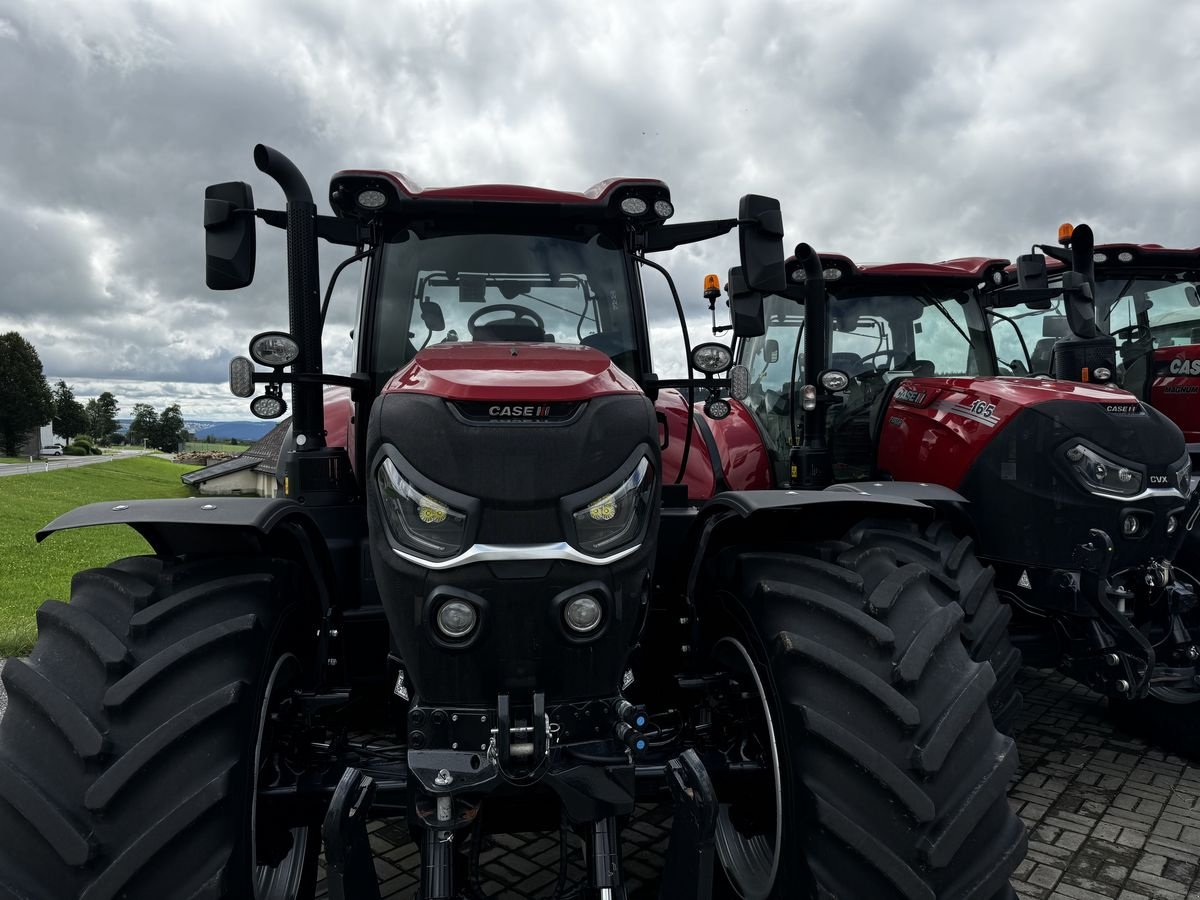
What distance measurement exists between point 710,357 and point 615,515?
1392 mm

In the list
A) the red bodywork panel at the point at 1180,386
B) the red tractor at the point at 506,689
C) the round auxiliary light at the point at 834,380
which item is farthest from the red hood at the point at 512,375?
the red bodywork panel at the point at 1180,386

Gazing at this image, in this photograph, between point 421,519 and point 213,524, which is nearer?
point 421,519

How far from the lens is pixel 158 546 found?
2.44 m

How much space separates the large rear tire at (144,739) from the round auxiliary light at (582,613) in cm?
84

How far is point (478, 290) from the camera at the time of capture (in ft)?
10.8

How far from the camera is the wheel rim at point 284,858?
209cm

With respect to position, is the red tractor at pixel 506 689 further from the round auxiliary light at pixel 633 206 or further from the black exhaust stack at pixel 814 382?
the black exhaust stack at pixel 814 382

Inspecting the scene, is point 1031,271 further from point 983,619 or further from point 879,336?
point 983,619

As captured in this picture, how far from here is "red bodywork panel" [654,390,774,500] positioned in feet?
15.0

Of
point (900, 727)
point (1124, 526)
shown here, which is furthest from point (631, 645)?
point (1124, 526)

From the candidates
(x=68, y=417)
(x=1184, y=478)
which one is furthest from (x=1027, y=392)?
(x=68, y=417)

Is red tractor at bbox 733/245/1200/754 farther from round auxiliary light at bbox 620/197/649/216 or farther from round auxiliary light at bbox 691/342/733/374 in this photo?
round auxiliary light at bbox 620/197/649/216

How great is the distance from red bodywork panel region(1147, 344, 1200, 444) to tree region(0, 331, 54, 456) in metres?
85.0

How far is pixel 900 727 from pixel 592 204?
2.15 meters
